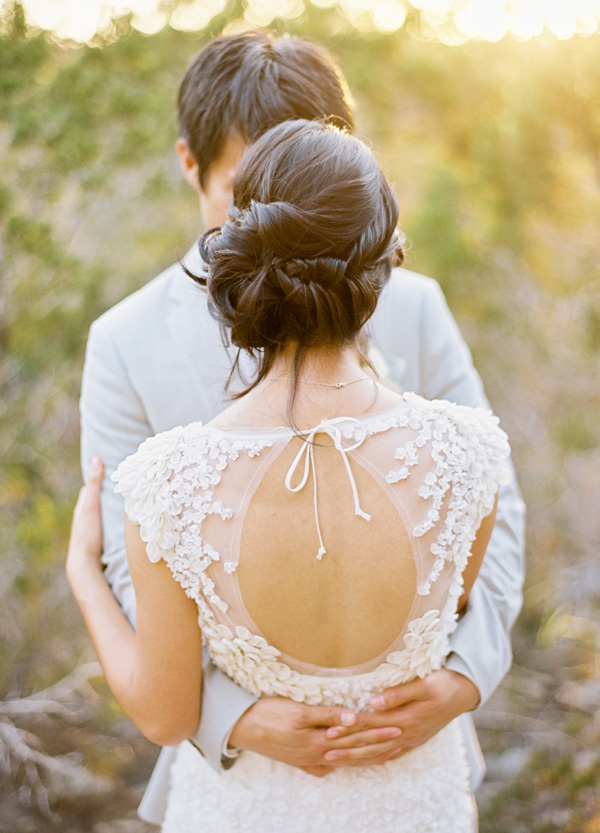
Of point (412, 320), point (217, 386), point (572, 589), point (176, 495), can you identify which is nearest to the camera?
point (176, 495)

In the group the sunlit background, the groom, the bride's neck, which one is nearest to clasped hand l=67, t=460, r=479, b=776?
the groom

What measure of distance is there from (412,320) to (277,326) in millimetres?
921

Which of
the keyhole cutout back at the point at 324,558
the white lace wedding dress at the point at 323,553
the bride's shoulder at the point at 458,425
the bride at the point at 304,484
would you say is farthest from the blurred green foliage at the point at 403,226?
the bride's shoulder at the point at 458,425

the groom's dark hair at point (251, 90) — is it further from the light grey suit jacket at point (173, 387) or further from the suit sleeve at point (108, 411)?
the suit sleeve at point (108, 411)

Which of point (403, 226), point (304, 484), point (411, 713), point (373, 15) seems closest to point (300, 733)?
point (411, 713)

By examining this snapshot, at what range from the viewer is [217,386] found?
1955 millimetres

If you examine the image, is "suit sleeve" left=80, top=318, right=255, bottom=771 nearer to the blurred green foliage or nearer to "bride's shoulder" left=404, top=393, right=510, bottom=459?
"bride's shoulder" left=404, top=393, right=510, bottom=459

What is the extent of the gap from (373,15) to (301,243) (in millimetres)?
5145

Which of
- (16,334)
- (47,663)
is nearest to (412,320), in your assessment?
(16,334)

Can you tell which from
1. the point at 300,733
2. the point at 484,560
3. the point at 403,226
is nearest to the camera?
the point at 300,733

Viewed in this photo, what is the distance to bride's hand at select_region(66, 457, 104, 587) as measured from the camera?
1853 mm

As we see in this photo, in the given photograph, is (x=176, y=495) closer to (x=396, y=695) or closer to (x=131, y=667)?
(x=131, y=667)

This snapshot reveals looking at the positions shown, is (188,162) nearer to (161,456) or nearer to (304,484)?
(161,456)

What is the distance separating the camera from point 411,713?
5.20 ft
